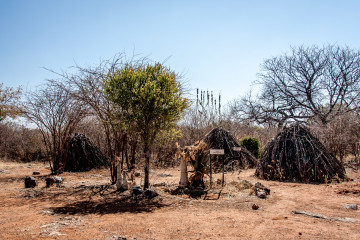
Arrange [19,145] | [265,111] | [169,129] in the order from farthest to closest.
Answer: [265,111] → [19,145] → [169,129]

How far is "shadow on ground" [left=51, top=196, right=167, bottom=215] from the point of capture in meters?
5.35

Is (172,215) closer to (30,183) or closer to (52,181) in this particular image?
(52,181)

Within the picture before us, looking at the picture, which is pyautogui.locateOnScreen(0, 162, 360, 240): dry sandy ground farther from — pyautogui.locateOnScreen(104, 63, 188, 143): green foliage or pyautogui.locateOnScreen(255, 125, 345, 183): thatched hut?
pyautogui.locateOnScreen(104, 63, 188, 143): green foliage

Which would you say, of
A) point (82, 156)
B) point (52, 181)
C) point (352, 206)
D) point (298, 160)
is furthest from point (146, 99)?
point (82, 156)

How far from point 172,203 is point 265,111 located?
16873mm

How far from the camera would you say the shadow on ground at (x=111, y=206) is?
17.6 ft

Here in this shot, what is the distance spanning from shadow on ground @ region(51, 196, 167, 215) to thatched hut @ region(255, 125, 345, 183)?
5.02 m

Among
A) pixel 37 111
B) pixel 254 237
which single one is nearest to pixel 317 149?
pixel 254 237

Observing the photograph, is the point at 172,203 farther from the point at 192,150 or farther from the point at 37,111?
the point at 37,111

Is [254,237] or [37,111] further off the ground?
[37,111]

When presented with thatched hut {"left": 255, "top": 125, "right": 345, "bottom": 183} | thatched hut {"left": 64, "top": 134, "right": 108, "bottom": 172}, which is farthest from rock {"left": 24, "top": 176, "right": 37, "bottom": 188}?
thatched hut {"left": 255, "top": 125, "right": 345, "bottom": 183}

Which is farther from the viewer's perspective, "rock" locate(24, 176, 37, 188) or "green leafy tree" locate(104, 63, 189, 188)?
"rock" locate(24, 176, 37, 188)

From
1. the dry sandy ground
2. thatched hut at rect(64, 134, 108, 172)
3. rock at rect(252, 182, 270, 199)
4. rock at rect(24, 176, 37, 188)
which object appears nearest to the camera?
the dry sandy ground

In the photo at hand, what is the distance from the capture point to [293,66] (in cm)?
1983
